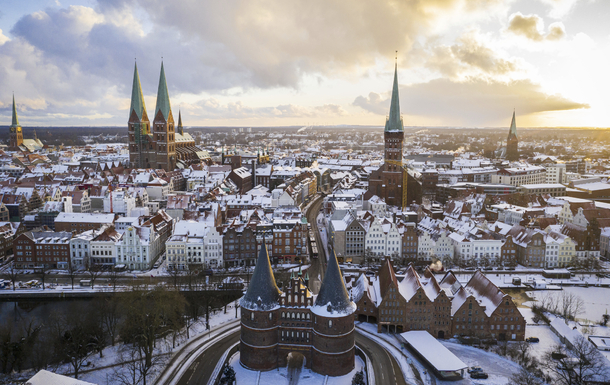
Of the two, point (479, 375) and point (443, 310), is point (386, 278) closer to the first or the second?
point (443, 310)

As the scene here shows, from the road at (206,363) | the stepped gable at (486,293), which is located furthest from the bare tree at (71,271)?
the stepped gable at (486,293)

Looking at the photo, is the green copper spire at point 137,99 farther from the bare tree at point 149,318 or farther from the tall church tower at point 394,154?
the bare tree at point 149,318

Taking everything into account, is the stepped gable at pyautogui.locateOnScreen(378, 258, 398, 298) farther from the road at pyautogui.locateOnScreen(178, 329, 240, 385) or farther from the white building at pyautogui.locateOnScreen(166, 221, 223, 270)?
the white building at pyautogui.locateOnScreen(166, 221, 223, 270)

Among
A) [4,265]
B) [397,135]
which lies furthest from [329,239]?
[4,265]

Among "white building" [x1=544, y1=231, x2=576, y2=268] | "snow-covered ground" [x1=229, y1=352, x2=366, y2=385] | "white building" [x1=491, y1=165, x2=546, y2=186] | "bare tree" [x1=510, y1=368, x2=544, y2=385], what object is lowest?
"snow-covered ground" [x1=229, y1=352, x2=366, y2=385]

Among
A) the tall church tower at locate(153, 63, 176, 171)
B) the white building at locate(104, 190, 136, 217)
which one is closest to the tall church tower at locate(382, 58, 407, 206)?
the white building at locate(104, 190, 136, 217)

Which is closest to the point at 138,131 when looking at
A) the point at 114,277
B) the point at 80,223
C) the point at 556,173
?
the point at 80,223
